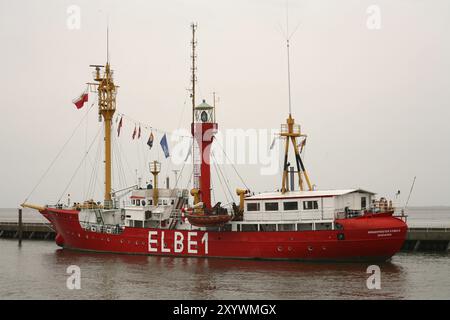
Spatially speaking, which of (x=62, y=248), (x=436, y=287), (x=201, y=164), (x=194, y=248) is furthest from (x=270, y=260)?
(x=62, y=248)

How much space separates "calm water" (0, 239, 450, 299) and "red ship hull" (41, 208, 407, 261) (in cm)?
81

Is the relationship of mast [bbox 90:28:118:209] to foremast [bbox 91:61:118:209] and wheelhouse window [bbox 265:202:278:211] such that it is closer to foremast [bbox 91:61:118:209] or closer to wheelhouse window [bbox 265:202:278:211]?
foremast [bbox 91:61:118:209]

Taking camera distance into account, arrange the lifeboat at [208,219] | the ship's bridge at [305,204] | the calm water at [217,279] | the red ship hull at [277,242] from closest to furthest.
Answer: the calm water at [217,279] → the red ship hull at [277,242] → the ship's bridge at [305,204] → the lifeboat at [208,219]

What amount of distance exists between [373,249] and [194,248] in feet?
44.0

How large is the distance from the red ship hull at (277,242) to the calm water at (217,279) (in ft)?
2.67

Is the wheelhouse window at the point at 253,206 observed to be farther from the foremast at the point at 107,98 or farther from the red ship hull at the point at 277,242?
the foremast at the point at 107,98

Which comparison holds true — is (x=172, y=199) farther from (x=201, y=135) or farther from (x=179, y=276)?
(x=179, y=276)

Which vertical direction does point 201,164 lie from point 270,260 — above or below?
above

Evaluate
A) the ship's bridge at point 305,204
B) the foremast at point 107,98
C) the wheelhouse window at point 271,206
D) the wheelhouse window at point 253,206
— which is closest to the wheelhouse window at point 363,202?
the ship's bridge at point 305,204

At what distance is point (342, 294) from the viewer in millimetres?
32188

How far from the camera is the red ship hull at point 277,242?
134 ft

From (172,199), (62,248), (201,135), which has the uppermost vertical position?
(201,135)
